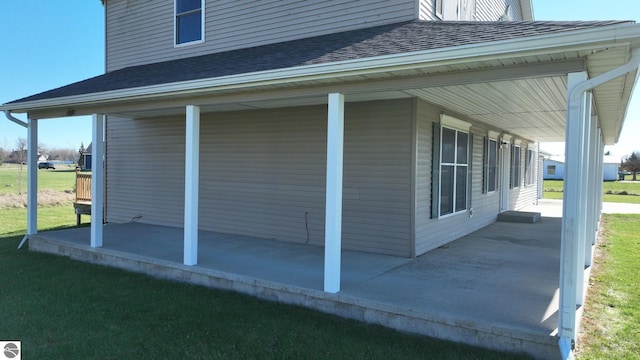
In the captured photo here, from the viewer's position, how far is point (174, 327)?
434 cm

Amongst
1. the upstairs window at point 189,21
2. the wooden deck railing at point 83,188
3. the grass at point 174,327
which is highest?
the upstairs window at point 189,21

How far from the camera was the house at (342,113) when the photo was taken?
3824 millimetres

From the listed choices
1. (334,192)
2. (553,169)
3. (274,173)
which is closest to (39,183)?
(274,173)

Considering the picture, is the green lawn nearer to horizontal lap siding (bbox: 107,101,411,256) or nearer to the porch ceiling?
horizontal lap siding (bbox: 107,101,411,256)

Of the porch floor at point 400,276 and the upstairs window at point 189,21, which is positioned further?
the upstairs window at point 189,21

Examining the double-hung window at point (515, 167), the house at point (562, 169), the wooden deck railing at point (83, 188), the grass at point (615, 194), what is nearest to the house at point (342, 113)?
the wooden deck railing at point (83, 188)

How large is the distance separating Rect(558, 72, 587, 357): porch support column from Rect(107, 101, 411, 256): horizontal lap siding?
303cm

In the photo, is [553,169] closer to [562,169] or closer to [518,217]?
[562,169]

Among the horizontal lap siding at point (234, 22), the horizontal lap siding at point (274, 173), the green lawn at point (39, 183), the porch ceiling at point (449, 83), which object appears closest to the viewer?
the porch ceiling at point (449, 83)

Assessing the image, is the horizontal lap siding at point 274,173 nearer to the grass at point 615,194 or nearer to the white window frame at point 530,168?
the white window frame at point 530,168

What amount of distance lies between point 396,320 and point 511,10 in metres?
11.3

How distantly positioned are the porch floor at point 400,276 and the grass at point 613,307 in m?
0.40

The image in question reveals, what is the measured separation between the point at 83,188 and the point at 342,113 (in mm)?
9195

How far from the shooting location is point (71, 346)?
3896 mm
